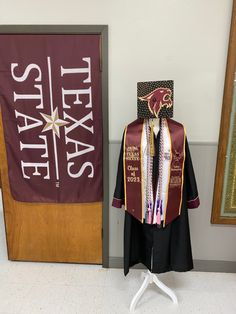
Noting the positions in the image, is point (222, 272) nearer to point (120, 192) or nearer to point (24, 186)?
point (120, 192)

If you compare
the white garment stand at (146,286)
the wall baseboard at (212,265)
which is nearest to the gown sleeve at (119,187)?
the white garment stand at (146,286)

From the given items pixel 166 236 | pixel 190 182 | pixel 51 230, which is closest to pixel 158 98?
pixel 190 182

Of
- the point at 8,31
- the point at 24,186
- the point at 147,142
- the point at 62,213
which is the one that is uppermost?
the point at 8,31

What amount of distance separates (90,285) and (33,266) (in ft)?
1.81

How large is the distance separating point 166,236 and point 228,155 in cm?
74

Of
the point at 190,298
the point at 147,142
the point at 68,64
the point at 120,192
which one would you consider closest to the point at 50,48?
the point at 68,64

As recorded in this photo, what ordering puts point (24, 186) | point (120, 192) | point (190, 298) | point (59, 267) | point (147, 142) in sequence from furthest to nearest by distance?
point (59, 267) → point (24, 186) → point (190, 298) → point (120, 192) → point (147, 142)

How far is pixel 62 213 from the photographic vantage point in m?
2.34

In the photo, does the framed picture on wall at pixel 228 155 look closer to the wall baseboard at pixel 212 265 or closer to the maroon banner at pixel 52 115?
the wall baseboard at pixel 212 265

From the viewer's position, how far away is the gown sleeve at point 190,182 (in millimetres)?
1841

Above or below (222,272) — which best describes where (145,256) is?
above

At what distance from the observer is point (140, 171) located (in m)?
1.80

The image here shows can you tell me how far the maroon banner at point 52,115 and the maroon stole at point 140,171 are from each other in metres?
0.40

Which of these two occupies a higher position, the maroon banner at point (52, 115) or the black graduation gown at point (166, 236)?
the maroon banner at point (52, 115)
